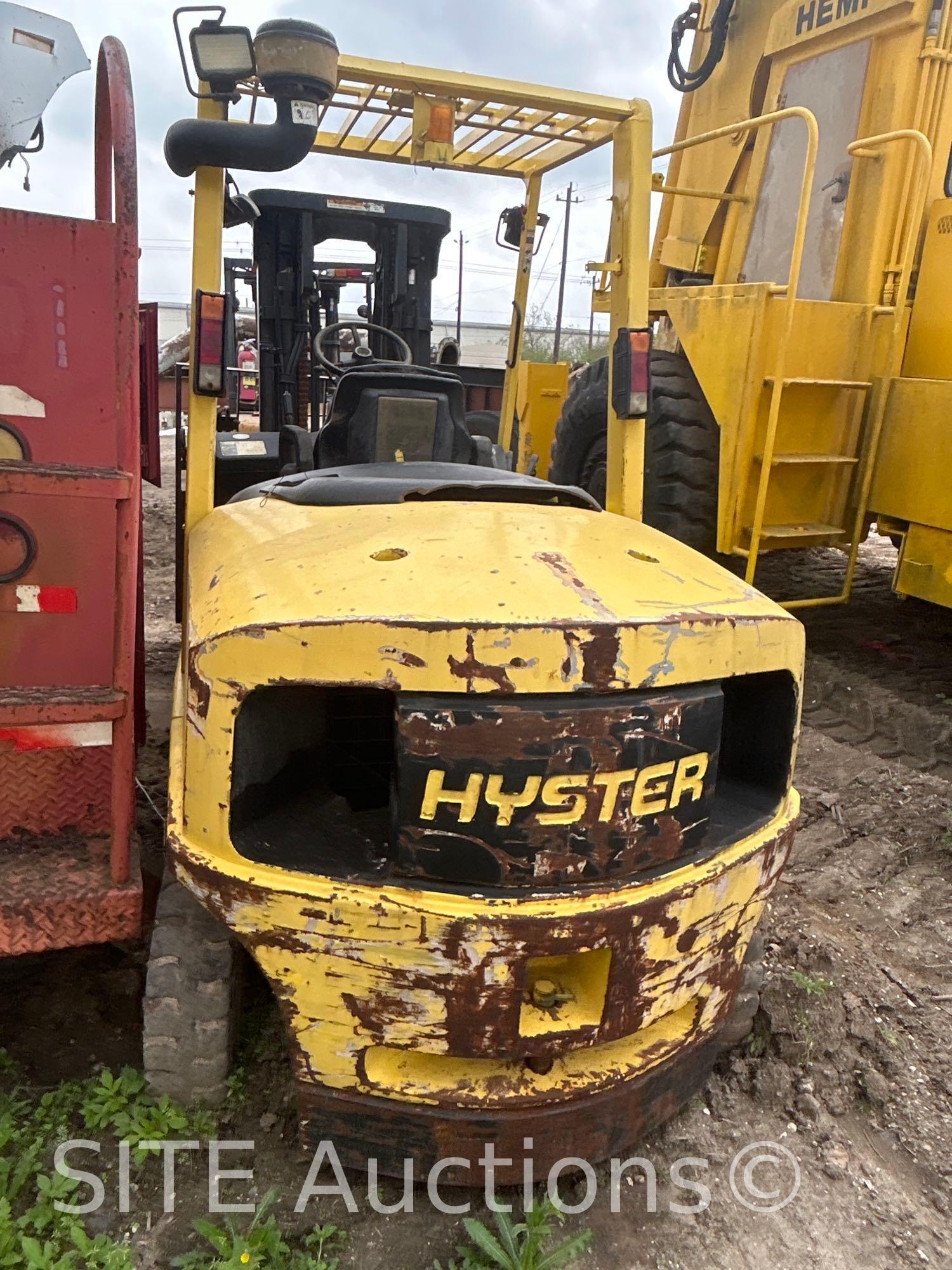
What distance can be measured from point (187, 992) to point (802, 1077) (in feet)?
5.22

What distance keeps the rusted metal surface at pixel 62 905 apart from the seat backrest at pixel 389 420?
4.96 feet

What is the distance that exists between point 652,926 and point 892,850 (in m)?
2.21

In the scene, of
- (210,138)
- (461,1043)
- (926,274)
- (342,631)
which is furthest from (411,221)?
(461,1043)

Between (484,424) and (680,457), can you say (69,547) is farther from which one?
(484,424)

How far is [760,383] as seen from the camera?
4.55 meters

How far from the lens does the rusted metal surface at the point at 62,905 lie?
6.95 ft

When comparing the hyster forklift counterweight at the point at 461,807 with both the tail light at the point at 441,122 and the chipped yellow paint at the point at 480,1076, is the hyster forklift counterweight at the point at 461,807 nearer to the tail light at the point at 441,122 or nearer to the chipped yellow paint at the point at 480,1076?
the chipped yellow paint at the point at 480,1076

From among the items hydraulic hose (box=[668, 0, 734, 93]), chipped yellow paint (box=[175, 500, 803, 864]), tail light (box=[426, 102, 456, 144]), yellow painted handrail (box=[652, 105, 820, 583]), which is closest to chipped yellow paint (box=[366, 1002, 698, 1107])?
chipped yellow paint (box=[175, 500, 803, 864])

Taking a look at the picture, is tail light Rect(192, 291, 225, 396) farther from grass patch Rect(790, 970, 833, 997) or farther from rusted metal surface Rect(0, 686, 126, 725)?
grass patch Rect(790, 970, 833, 997)

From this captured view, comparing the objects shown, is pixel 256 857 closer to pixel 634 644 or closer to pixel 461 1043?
pixel 461 1043

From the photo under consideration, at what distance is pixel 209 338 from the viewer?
2.53 meters

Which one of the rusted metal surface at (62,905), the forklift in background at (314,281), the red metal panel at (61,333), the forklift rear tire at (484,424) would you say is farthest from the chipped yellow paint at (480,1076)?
the forklift rear tire at (484,424)

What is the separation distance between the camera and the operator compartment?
167cm

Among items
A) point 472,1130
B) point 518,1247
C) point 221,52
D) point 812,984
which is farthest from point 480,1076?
point 221,52
